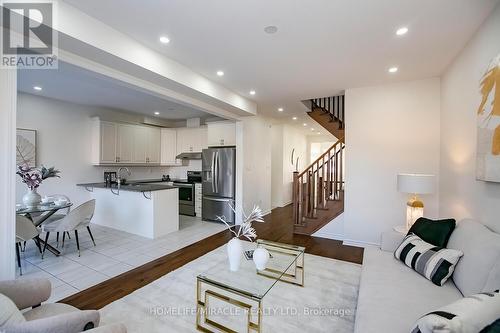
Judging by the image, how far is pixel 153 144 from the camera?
A: 638 centimetres

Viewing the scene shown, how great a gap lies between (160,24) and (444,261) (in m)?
3.33

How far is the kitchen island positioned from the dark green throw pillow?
12.9ft

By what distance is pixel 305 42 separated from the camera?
2.52 meters

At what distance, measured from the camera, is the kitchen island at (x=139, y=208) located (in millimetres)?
4152

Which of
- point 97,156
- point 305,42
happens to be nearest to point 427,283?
point 305,42

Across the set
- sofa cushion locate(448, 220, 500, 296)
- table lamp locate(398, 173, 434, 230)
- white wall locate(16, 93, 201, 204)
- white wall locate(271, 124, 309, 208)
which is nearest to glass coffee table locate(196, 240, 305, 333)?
sofa cushion locate(448, 220, 500, 296)

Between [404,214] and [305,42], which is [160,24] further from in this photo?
[404,214]

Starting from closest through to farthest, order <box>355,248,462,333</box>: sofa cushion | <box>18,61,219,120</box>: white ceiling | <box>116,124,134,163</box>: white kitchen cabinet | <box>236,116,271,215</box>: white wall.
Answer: <box>355,248,462,333</box>: sofa cushion → <box>18,61,219,120</box>: white ceiling → <box>236,116,271,215</box>: white wall → <box>116,124,134,163</box>: white kitchen cabinet

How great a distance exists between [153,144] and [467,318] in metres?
6.69

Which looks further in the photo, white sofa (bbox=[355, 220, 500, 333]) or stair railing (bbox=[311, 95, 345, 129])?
stair railing (bbox=[311, 95, 345, 129])

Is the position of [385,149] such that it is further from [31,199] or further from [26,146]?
[26,146]

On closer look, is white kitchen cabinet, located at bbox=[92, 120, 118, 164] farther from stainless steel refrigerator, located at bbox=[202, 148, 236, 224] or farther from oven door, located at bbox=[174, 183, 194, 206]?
stainless steel refrigerator, located at bbox=[202, 148, 236, 224]

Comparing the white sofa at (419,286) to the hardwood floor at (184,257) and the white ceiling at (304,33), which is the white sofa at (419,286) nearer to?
the hardwood floor at (184,257)

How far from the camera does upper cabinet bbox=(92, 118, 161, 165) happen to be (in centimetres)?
525
